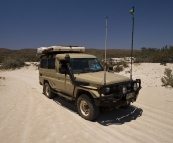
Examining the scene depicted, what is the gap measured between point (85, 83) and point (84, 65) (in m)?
1.39

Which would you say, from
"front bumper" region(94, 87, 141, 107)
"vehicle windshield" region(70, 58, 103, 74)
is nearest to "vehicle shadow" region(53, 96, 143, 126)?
"front bumper" region(94, 87, 141, 107)

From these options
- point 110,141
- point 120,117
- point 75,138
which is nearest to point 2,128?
point 75,138

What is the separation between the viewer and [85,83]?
475 cm

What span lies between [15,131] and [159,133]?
377cm

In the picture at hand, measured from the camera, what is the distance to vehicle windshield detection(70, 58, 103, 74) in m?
5.72

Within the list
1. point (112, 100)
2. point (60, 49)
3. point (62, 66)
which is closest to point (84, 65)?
point (62, 66)

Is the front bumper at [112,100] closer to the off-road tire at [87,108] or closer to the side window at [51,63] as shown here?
the off-road tire at [87,108]

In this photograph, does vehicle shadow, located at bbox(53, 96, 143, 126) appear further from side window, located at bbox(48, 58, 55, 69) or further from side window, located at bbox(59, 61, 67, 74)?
side window, located at bbox(48, 58, 55, 69)

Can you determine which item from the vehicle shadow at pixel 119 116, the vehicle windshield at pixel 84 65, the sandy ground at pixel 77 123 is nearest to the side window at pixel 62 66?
the vehicle windshield at pixel 84 65

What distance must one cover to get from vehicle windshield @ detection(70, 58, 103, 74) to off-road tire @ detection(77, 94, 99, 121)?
1.14m

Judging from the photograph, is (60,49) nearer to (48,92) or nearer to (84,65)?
(84,65)

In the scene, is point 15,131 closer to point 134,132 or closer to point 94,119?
point 94,119

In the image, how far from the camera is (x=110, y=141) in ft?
12.1

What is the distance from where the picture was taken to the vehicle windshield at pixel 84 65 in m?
5.72
